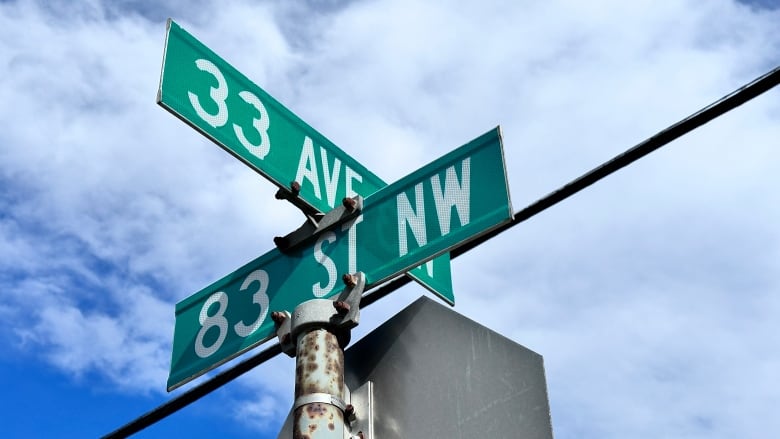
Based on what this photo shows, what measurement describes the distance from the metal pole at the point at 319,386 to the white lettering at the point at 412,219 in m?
0.39

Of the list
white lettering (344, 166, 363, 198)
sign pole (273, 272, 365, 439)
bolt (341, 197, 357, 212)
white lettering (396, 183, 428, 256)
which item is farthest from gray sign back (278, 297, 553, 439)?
white lettering (344, 166, 363, 198)

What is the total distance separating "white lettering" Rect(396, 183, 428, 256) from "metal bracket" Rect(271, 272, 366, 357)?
0.18 m

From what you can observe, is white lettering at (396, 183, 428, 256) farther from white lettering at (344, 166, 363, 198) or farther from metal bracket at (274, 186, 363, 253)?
white lettering at (344, 166, 363, 198)

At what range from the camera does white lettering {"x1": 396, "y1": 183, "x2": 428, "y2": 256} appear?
2.96 metres

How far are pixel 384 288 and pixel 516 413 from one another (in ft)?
3.24

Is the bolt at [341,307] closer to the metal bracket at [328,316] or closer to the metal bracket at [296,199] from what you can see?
the metal bracket at [328,316]

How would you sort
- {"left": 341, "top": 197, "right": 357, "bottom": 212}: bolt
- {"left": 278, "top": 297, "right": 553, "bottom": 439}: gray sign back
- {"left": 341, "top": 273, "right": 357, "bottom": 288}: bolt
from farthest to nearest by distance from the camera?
{"left": 341, "top": 197, "right": 357, "bottom": 212}: bolt
{"left": 341, "top": 273, "right": 357, "bottom": 288}: bolt
{"left": 278, "top": 297, "right": 553, "bottom": 439}: gray sign back

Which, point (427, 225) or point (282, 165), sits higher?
point (282, 165)

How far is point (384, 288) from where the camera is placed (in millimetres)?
3252

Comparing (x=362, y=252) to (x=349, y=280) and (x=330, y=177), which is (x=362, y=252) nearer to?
(x=349, y=280)

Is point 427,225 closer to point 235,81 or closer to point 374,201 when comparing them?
point 374,201

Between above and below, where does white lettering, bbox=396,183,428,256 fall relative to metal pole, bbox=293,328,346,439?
above

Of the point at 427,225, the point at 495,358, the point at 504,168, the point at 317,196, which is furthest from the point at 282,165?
the point at 495,358

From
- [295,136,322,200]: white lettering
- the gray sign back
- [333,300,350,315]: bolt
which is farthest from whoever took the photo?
[295,136,322,200]: white lettering
